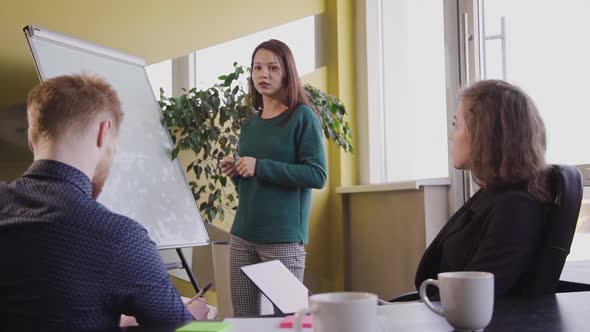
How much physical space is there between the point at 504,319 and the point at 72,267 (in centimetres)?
66

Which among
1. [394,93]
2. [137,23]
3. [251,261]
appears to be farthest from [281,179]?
Result: [394,93]

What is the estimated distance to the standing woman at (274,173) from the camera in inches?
79.4

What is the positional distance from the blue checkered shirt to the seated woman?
2.30ft

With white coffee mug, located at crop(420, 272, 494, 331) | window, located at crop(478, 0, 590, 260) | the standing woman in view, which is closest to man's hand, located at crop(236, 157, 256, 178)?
the standing woman

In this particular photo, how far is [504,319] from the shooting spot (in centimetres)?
89

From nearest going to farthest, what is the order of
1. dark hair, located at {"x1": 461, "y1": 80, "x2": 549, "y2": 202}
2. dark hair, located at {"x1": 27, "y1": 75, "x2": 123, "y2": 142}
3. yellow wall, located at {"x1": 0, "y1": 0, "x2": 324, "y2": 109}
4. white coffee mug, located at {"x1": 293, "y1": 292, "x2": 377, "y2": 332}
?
white coffee mug, located at {"x1": 293, "y1": 292, "x2": 377, "y2": 332}, dark hair, located at {"x1": 27, "y1": 75, "x2": 123, "y2": 142}, dark hair, located at {"x1": 461, "y1": 80, "x2": 549, "y2": 202}, yellow wall, located at {"x1": 0, "y1": 0, "x2": 324, "y2": 109}

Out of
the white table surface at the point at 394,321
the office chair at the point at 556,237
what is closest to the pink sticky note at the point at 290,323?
the white table surface at the point at 394,321

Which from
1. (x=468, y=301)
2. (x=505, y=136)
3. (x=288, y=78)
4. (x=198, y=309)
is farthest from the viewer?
(x=288, y=78)

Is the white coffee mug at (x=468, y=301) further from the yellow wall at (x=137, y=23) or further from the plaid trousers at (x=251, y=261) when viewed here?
the yellow wall at (x=137, y=23)

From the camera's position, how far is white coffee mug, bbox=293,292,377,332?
0.70 meters

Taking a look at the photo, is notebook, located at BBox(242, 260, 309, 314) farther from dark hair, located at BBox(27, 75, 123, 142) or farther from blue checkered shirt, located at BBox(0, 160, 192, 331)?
dark hair, located at BBox(27, 75, 123, 142)

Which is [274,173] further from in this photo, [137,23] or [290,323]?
[137,23]

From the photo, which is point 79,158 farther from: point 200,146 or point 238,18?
point 238,18

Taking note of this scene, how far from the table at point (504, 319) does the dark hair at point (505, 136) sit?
1.21ft
